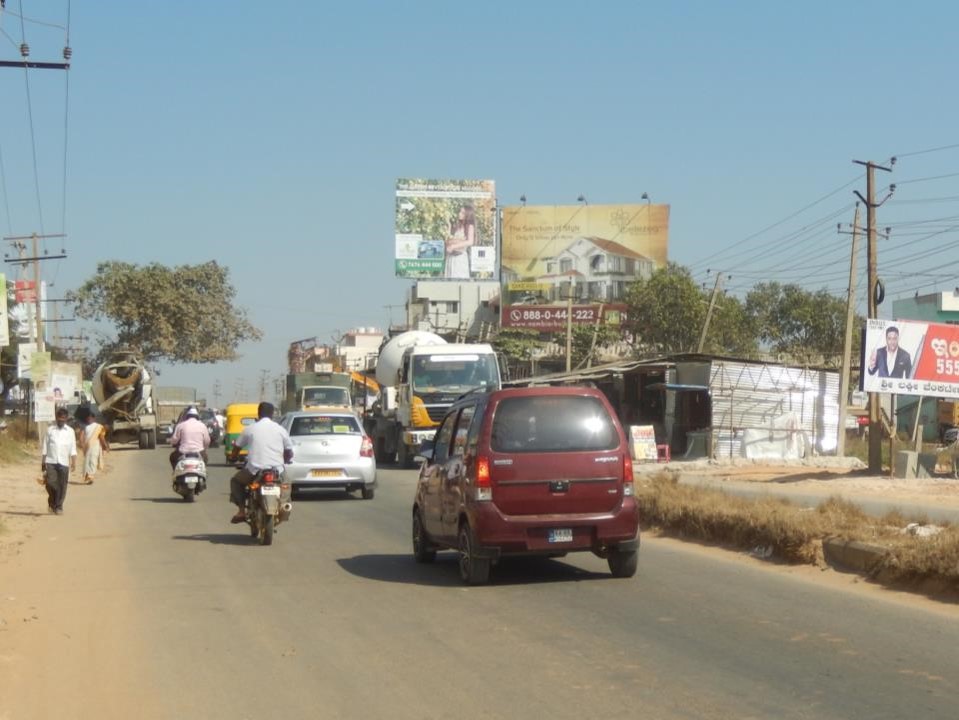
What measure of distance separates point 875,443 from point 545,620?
21.8 meters

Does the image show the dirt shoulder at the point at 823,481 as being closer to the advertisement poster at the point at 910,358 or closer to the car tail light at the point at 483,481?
the advertisement poster at the point at 910,358

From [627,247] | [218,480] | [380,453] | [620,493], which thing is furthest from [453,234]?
[620,493]

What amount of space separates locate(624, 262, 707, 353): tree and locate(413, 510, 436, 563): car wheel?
174ft

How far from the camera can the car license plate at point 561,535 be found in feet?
38.0

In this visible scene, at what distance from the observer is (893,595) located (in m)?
11.0

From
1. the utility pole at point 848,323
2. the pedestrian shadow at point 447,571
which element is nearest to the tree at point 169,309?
the utility pole at point 848,323

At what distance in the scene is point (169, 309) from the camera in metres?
67.9

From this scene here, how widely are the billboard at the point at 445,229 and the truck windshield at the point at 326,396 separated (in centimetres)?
2606

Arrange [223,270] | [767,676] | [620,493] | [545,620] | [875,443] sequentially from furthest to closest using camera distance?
[223,270], [875,443], [620,493], [545,620], [767,676]

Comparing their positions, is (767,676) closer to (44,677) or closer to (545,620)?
(545,620)

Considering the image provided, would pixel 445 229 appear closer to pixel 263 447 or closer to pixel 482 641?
pixel 263 447

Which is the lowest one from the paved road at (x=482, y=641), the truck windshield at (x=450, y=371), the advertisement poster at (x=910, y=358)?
the paved road at (x=482, y=641)

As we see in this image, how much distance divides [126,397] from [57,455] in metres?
31.9

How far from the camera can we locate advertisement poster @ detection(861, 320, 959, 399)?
28.6 m
